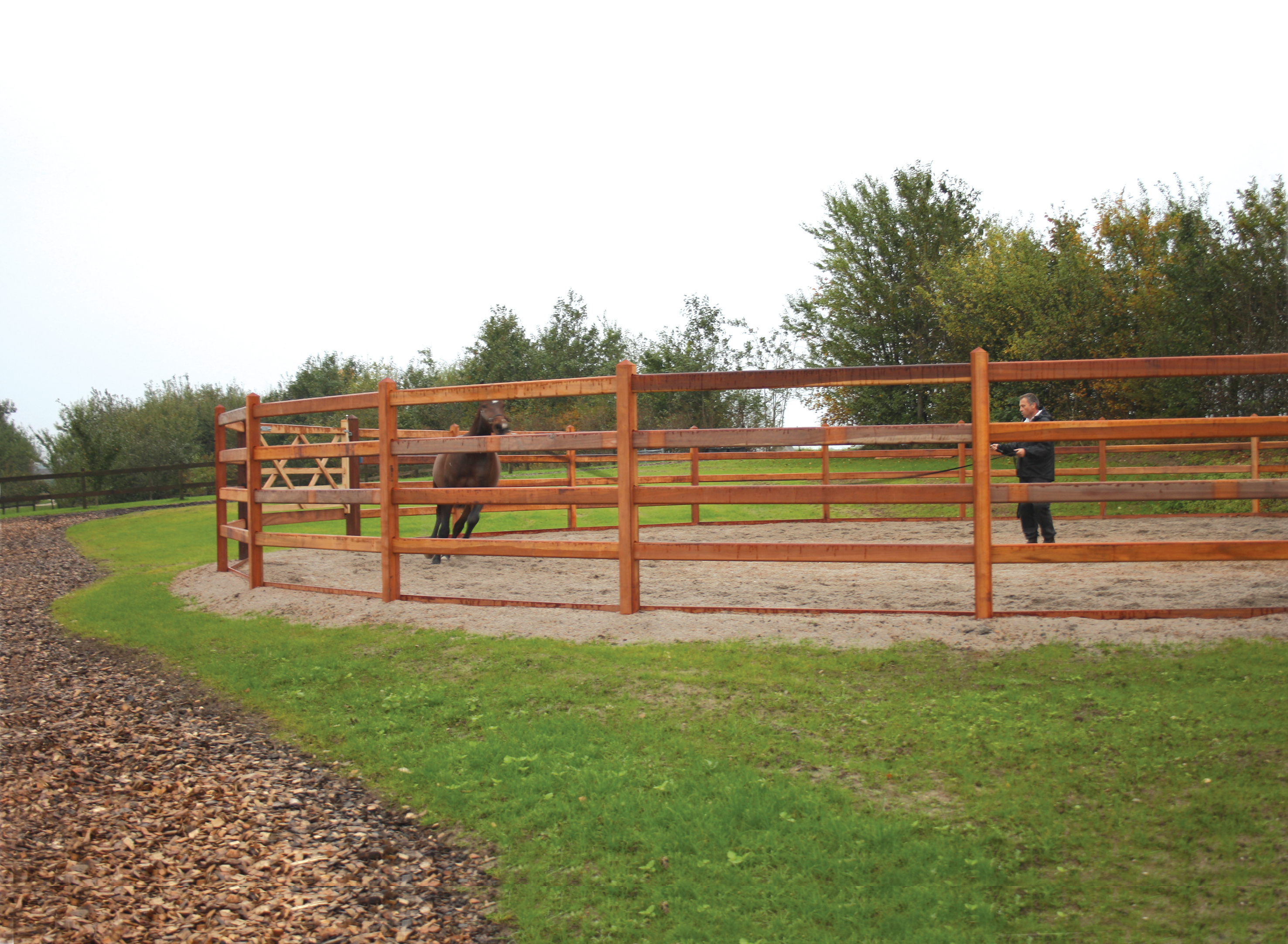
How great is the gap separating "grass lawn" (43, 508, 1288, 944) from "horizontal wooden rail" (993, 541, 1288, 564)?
853mm

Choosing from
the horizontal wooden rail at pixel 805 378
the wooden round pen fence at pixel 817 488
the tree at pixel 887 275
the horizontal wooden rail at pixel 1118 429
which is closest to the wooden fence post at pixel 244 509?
the wooden round pen fence at pixel 817 488

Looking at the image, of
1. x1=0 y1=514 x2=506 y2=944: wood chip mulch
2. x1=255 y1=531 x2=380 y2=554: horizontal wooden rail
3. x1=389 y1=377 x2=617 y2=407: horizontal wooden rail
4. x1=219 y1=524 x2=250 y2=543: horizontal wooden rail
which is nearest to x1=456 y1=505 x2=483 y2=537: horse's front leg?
x1=255 y1=531 x2=380 y2=554: horizontal wooden rail

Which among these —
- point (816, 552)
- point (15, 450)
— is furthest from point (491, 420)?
point (15, 450)

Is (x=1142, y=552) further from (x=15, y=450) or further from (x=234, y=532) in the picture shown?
(x=15, y=450)

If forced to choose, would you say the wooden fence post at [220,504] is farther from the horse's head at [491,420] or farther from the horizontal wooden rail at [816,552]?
the horizontal wooden rail at [816,552]

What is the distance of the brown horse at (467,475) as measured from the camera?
9.82 metres

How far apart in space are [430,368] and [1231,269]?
50234mm

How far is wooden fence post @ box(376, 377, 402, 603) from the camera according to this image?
7102 millimetres

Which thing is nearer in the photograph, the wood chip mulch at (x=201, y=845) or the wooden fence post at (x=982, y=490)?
the wood chip mulch at (x=201, y=845)

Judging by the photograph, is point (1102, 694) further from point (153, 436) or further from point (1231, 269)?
point (153, 436)

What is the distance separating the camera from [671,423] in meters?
38.8

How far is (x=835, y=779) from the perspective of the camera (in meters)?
3.47

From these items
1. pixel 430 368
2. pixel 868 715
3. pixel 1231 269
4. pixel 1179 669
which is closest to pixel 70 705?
pixel 868 715

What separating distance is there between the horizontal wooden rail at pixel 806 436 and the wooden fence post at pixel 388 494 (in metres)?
2.27
